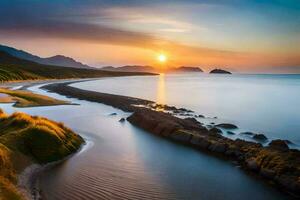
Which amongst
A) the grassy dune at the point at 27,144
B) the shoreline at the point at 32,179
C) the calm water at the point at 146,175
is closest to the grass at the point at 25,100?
the grassy dune at the point at 27,144

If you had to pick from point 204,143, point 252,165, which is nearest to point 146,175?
point 252,165

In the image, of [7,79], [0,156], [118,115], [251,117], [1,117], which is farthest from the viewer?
[7,79]

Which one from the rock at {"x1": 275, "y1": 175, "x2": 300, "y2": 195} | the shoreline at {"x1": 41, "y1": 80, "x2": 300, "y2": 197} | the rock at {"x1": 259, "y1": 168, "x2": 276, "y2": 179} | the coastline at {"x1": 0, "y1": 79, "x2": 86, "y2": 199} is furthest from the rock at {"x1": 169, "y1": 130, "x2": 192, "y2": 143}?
the coastline at {"x1": 0, "y1": 79, "x2": 86, "y2": 199}

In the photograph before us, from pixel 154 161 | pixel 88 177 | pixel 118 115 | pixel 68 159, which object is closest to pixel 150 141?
pixel 154 161

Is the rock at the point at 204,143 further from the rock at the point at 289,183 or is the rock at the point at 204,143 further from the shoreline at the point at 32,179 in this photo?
the shoreline at the point at 32,179

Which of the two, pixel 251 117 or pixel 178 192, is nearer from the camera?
pixel 178 192

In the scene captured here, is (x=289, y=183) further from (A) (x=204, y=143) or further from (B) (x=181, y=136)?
(B) (x=181, y=136)

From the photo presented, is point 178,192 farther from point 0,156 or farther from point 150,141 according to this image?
point 150,141
